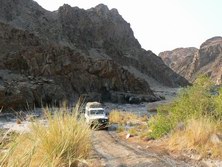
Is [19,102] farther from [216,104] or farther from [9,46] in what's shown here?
[216,104]

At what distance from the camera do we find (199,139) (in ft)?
39.4

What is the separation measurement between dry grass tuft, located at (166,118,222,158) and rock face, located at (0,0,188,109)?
532 centimetres

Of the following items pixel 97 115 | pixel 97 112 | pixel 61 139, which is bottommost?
pixel 97 115

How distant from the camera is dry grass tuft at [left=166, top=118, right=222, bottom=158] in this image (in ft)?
36.9

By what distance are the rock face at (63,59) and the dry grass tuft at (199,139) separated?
17.4ft

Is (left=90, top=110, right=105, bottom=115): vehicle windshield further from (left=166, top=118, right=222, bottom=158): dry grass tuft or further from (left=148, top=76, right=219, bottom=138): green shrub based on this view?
(left=166, top=118, right=222, bottom=158): dry grass tuft

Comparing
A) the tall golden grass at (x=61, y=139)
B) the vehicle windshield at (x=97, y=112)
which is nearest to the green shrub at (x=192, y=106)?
the tall golden grass at (x=61, y=139)

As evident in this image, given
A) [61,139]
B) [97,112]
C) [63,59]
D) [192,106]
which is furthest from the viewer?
[63,59]

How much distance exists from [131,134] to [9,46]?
4880 centimetres

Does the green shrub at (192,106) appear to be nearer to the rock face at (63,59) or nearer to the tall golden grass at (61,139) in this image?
the rock face at (63,59)

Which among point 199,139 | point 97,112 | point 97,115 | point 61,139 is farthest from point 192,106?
point 97,112

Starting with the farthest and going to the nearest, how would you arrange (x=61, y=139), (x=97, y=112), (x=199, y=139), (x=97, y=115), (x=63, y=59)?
(x=63, y=59), (x=97, y=112), (x=97, y=115), (x=199, y=139), (x=61, y=139)

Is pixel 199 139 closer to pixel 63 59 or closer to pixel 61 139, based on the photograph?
pixel 61 139

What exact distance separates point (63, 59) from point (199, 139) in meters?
53.9
